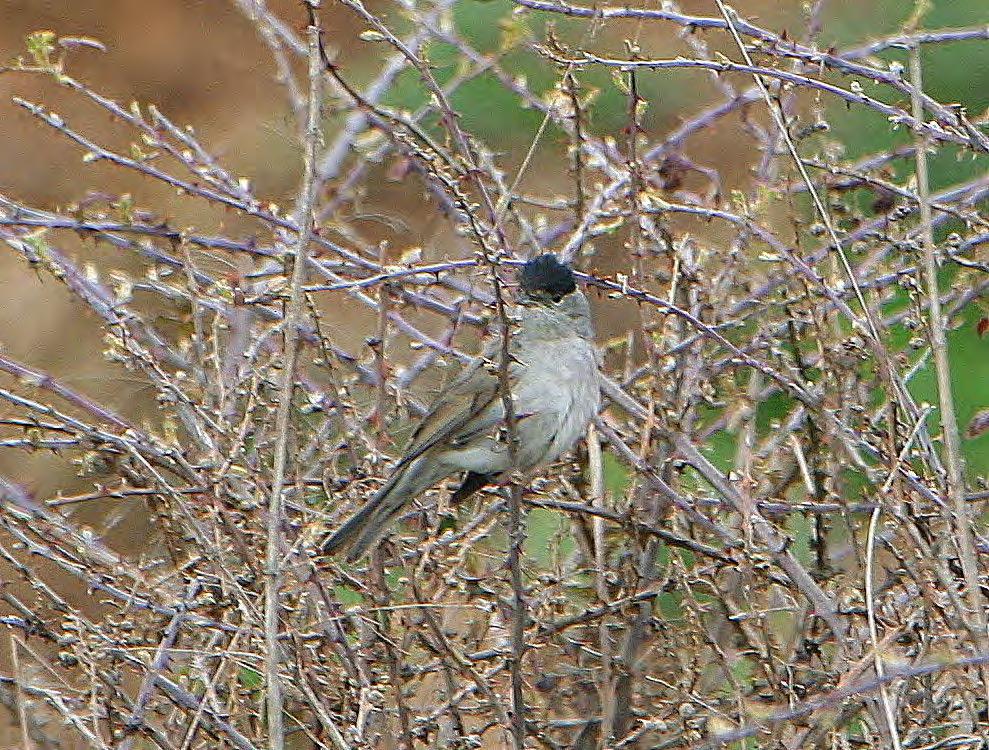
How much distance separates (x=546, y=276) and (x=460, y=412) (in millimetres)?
399

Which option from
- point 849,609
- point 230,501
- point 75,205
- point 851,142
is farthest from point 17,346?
point 849,609

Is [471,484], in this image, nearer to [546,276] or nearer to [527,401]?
[527,401]

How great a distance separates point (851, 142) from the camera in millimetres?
8383

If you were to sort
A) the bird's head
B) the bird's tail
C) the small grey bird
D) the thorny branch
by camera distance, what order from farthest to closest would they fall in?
the bird's head → the small grey bird → the bird's tail → the thorny branch

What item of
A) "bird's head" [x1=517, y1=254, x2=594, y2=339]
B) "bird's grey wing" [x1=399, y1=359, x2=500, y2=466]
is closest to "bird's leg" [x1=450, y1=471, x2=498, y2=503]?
"bird's grey wing" [x1=399, y1=359, x2=500, y2=466]

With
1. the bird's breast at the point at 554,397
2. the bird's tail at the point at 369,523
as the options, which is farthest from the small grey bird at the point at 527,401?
the bird's tail at the point at 369,523

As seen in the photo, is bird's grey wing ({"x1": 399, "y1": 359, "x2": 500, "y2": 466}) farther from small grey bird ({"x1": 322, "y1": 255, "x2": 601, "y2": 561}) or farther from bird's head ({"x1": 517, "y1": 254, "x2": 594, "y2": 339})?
bird's head ({"x1": 517, "y1": 254, "x2": 594, "y2": 339})

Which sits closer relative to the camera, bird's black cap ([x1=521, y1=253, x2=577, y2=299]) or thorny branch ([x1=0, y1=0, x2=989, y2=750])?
thorny branch ([x1=0, y1=0, x2=989, y2=750])

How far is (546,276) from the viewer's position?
13.1 ft

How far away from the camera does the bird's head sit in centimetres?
396

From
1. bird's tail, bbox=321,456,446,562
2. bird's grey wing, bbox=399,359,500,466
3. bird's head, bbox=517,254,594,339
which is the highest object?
bird's head, bbox=517,254,594,339

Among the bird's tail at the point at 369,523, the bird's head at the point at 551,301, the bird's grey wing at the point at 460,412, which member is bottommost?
the bird's tail at the point at 369,523

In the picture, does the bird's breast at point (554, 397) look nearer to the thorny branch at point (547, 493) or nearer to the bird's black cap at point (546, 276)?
Result: the thorny branch at point (547, 493)

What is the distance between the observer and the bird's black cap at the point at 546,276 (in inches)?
154
